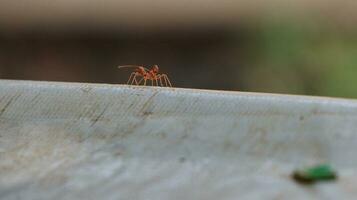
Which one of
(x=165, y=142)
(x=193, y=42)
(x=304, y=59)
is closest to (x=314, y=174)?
(x=165, y=142)

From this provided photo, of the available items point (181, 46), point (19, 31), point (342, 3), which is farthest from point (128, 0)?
point (342, 3)

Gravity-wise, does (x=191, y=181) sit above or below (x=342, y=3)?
below

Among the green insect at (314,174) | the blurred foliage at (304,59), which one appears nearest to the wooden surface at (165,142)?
the green insect at (314,174)

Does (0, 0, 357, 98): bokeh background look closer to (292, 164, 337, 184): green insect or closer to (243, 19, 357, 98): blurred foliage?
(243, 19, 357, 98): blurred foliage

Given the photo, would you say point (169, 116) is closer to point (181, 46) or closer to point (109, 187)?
point (109, 187)

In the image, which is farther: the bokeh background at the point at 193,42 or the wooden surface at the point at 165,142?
the bokeh background at the point at 193,42

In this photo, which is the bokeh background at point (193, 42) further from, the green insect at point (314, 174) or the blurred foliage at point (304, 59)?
the green insect at point (314, 174)

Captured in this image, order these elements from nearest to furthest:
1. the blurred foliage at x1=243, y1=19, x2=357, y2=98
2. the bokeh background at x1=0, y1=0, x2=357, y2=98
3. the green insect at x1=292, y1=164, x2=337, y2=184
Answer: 1. the green insect at x1=292, y1=164, x2=337, y2=184
2. the blurred foliage at x1=243, y1=19, x2=357, y2=98
3. the bokeh background at x1=0, y1=0, x2=357, y2=98

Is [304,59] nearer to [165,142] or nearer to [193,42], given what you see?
[193,42]

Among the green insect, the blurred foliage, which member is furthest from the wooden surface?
the blurred foliage
